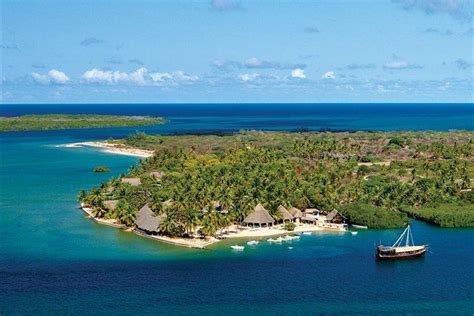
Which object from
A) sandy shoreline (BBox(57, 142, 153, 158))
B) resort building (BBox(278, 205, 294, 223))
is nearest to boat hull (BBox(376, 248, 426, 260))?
resort building (BBox(278, 205, 294, 223))

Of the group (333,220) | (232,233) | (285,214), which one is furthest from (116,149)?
(333,220)

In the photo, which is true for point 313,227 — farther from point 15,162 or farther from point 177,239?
point 15,162

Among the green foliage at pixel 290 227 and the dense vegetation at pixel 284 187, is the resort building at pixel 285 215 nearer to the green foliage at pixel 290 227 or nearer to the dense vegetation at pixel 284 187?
the dense vegetation at pixel 284 187

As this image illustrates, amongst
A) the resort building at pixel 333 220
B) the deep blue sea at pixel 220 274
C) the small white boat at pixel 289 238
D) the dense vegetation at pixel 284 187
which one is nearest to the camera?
the deep blue sea at pixel 220 274

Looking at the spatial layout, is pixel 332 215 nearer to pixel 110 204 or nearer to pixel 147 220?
pixel 147 220

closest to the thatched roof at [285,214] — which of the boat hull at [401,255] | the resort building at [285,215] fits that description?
the resort building at [285,215]

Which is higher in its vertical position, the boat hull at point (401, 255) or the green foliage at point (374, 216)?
the green foliage at point (374, 216)
